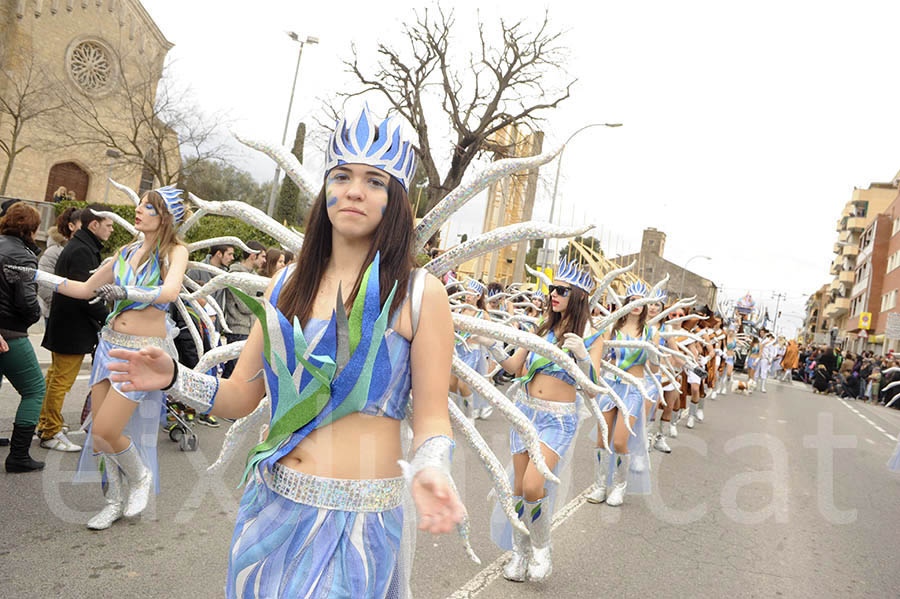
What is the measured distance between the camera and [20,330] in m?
5.06

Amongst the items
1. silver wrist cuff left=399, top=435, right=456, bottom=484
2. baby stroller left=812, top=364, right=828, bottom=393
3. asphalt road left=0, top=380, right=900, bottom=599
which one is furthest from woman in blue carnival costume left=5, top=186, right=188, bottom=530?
baby stroller left=812, top=364, right=828, bottom=393

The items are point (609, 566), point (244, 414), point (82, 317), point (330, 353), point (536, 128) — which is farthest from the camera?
point (536, 128)

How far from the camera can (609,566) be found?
496 centimetres

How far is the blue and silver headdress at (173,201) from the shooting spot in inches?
177

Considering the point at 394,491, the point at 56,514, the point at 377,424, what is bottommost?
the point at 56,514

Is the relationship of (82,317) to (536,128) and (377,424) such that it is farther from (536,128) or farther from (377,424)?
(536,128)

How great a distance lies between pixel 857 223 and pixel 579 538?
79.9 metres

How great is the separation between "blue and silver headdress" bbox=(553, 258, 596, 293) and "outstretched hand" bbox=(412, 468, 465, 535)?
138 inches

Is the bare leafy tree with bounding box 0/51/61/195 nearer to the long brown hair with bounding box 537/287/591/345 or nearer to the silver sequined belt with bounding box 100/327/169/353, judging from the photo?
the silver sequined belt with bounding box 100/327/169/353

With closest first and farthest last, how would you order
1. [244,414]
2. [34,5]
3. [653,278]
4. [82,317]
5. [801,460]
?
[244,414] < [82,317] < [801,460] < [34,5] < [653,278]

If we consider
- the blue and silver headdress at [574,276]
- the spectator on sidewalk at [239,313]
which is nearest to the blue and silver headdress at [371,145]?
the blue and silver headdress at [574,276]

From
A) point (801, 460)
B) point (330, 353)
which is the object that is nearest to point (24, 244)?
point (330, 353)

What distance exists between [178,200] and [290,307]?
2.86 meters

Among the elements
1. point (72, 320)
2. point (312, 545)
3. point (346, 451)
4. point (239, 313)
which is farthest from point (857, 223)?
point (312, 545)
